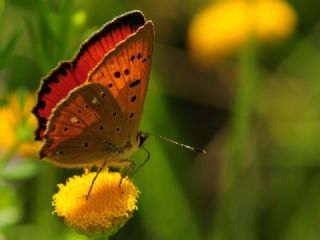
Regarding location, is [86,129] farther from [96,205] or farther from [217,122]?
[217,122]

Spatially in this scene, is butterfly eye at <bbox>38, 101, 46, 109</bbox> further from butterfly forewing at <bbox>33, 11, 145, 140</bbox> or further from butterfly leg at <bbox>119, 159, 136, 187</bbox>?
butterfly leg at <bbox>119, 159, 136, 187</bbox>

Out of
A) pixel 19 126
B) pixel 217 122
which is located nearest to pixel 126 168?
pixel 19 126

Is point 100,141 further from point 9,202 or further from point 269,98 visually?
point 269,98

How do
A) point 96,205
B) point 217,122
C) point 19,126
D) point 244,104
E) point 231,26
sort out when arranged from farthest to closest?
point 217,122
point 231,26
point 244,104
point 19,126
point 96,205

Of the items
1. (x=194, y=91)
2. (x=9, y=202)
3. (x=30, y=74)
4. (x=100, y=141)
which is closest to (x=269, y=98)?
(x=194, y=91)

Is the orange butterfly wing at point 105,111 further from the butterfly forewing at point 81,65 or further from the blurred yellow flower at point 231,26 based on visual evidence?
the blurred yellow flower at point 231,26
